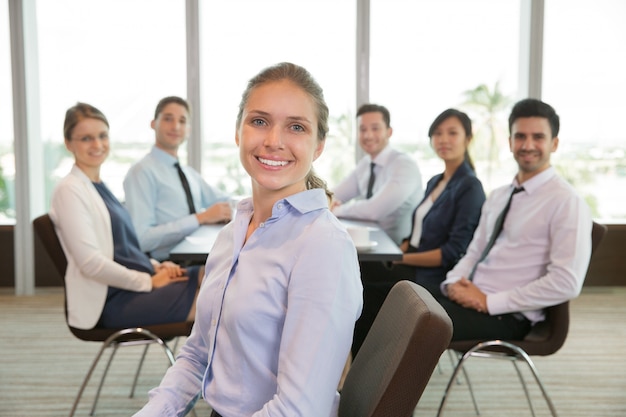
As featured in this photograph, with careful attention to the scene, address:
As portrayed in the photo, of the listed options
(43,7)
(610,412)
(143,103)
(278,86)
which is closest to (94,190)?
(278,86)

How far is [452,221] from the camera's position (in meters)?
3.50

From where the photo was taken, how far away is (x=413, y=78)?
5.84 m

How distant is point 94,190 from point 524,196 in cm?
176

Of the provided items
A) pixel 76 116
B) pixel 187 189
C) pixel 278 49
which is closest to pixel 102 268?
pixel 76 116

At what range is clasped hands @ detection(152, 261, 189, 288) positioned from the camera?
287 centimetres

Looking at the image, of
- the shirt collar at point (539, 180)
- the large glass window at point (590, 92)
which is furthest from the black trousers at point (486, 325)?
the large glass window at point (590, 92)

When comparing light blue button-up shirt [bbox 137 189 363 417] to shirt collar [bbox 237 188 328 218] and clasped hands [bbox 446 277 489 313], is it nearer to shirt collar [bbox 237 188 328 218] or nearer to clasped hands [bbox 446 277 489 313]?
shirt collar [bbox 237 188 328 218]

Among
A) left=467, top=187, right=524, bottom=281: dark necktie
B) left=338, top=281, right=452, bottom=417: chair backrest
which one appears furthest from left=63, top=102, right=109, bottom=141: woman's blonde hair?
left=338, top=281, right=452, bottom=417: chair backrest

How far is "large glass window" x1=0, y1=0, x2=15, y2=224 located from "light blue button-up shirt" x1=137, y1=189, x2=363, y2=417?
15.2 ft

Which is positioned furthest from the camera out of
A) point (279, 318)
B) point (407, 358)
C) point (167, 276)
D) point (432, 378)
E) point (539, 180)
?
point (432, 378)

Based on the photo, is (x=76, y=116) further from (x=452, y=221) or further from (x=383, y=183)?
(x=383, y=183)

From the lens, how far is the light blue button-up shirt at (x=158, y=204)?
3652 millimetres

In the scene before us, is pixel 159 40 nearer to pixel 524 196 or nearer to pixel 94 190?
pixel 94 190

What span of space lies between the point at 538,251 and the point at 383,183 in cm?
191
